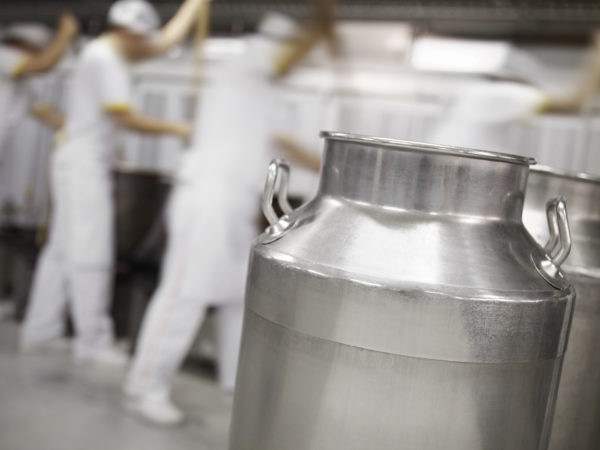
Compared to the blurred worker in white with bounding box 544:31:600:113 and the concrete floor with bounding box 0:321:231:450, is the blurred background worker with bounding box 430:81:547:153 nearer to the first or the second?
the blurred worker in white with bounding box 544:31:600:113

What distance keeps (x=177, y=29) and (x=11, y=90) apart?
1.35 m

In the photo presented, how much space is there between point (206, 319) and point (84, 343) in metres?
0.59

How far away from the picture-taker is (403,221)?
90cm

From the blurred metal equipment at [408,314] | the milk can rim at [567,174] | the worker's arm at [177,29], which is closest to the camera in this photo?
the blurred metal equipment at [408,314]

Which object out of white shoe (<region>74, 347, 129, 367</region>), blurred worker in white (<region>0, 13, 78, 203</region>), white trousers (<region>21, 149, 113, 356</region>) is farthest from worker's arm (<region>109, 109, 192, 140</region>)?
blurred worker in white (<region>0, 13, 78, 203</region>)

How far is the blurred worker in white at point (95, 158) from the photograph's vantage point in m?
2.89

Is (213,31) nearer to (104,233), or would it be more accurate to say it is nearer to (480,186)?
(104,233)

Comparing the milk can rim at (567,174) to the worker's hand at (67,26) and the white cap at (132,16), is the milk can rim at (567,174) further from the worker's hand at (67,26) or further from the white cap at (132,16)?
the worker's hand at (67,26)

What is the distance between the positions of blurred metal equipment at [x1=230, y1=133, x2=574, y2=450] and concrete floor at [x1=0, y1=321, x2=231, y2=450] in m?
Answer: 1.50

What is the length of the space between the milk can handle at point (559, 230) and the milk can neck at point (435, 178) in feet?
0.17

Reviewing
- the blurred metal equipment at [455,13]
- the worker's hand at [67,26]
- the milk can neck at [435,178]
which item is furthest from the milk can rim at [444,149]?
the worker's hand at [67,26]

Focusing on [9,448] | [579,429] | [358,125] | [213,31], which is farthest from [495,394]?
[213,31]

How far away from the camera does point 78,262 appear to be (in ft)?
9.70

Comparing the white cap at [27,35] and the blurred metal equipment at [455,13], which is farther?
the white cap at [27,35]
